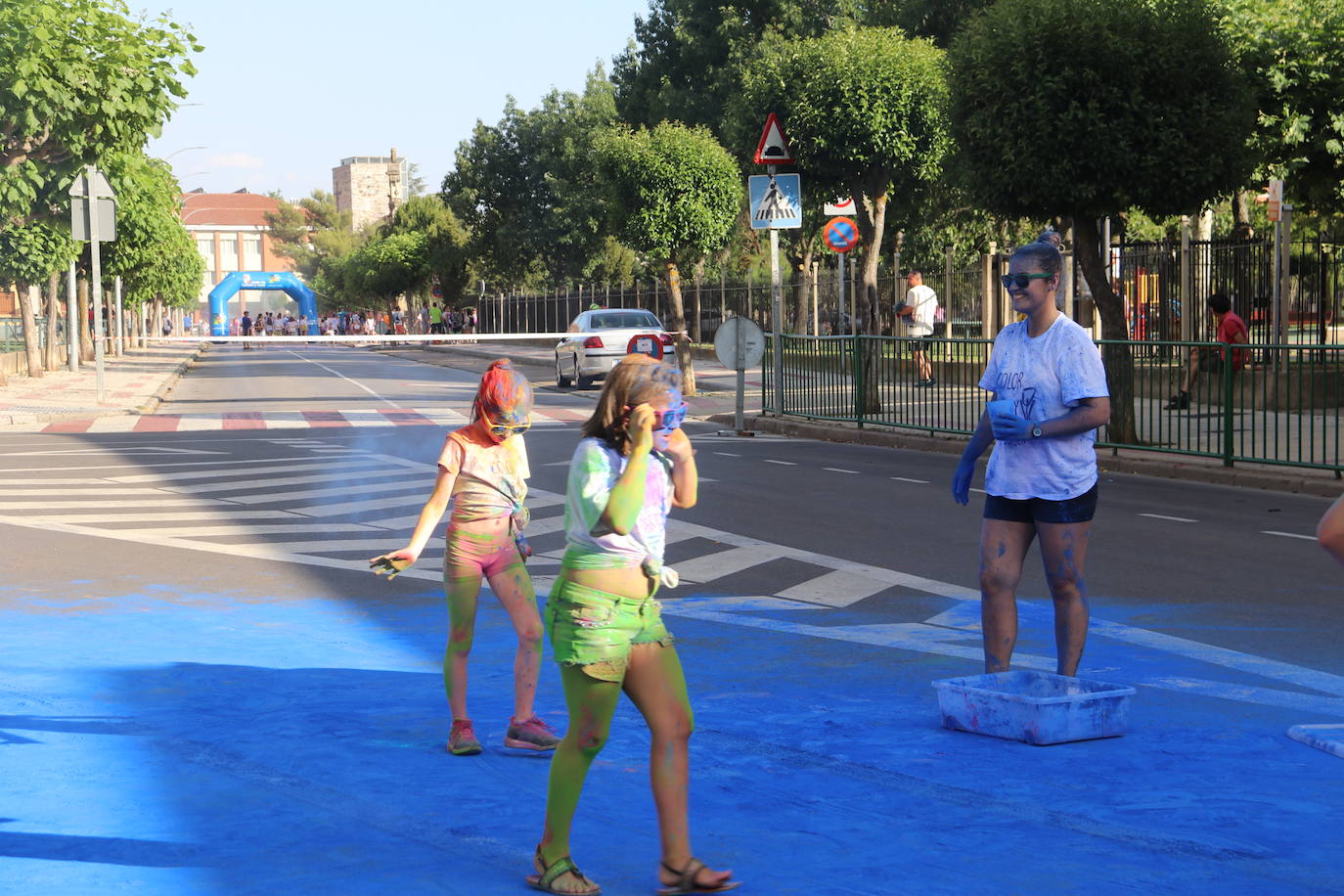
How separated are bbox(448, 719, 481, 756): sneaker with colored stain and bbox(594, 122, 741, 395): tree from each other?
82.3 ft

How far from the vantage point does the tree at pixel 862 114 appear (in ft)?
83.6

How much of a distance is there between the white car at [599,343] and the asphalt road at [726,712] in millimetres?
18005

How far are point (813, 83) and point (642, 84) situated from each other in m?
33.5

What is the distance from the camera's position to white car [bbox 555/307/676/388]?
3128cm

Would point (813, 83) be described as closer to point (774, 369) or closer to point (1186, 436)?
point (774, 369)

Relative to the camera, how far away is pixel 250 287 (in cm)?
10575

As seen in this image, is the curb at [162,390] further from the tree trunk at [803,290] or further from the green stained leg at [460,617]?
the green stained leg at [460,617]

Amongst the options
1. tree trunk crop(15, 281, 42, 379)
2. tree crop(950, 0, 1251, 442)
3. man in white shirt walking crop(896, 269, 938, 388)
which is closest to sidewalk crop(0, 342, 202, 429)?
tree trunk crop(15, 281, 42, 379)

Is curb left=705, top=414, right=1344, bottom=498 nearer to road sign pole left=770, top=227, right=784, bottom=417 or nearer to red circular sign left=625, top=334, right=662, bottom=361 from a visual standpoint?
road sign pole left=770, top=227, right=784, bottom=417

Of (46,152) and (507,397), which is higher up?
(46,152)

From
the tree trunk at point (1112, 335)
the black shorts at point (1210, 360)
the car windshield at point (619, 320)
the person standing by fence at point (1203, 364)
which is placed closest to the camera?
the person standing by fence at point (1203, 364)

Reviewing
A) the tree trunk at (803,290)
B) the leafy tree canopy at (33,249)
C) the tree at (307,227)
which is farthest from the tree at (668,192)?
the tree at (307,227)

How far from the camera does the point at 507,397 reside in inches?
234

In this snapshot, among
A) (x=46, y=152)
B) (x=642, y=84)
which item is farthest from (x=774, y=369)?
(x=642, y=84)
